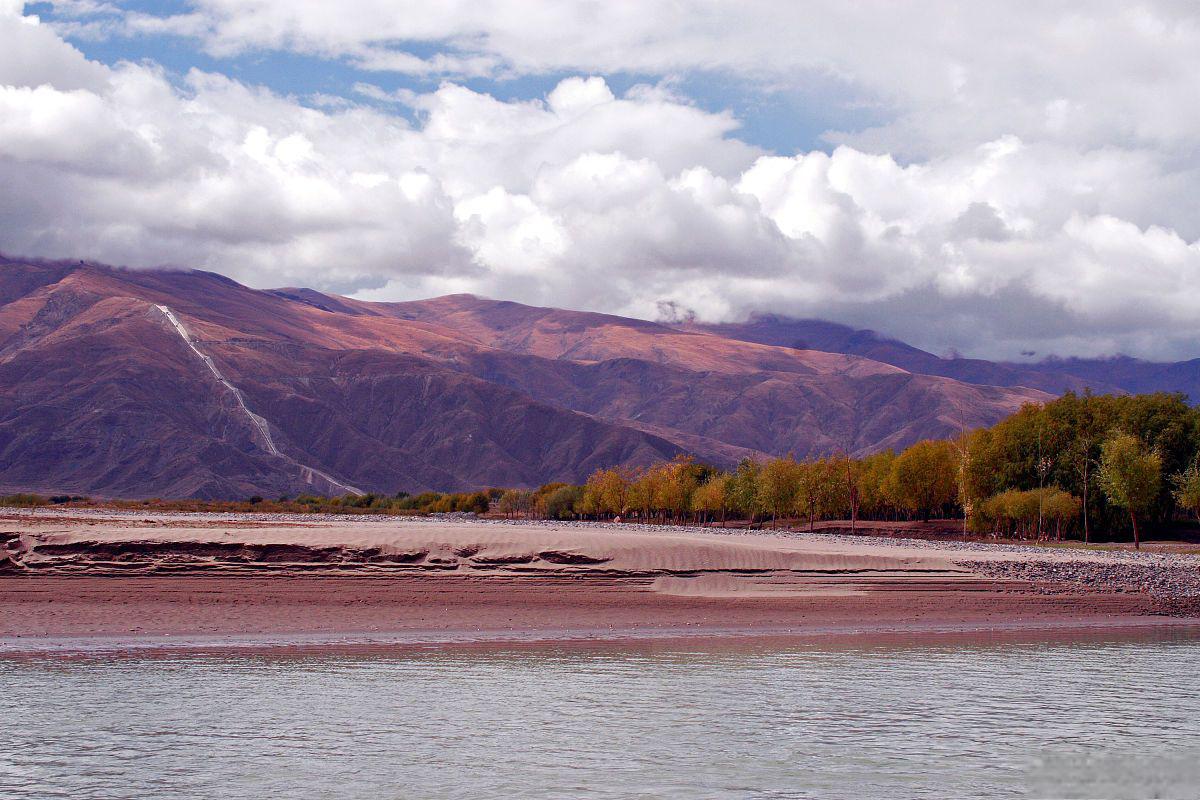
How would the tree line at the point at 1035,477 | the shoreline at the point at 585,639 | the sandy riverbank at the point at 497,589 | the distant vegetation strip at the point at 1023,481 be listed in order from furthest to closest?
1. the distant vegetation strip at the point at 1023,481
2. the tree line at the point at 1035,477
3. the sandy riverbank at the point at 497,589
4. the shoreline at the point at 585,639

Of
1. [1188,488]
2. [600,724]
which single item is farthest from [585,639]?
[1188,488]

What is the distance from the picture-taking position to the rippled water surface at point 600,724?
585 inches

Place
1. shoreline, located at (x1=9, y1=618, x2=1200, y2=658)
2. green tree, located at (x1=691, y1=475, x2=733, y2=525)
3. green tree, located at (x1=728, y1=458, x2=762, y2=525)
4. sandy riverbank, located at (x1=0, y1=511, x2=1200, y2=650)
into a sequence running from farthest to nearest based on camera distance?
1. green tree, located at (x1=691, y1=475, x2=733, y2=525)
2. green tree, located at (x1=728, y1=458, x2=762, y2=525)
3. sandy riverbank, located at (x1=0, y1=511, x2=1200, y2=650)
4. shoreline, located at (x1=9, y1=618, x2=1200, y2=658)

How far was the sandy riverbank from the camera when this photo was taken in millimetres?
28609

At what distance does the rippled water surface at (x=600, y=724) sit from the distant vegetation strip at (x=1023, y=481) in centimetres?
4998

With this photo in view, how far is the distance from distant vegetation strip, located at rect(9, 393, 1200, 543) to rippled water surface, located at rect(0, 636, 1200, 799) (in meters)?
50.0

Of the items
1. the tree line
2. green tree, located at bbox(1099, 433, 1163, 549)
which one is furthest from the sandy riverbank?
the tree line

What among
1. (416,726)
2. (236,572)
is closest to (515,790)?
(416,726)

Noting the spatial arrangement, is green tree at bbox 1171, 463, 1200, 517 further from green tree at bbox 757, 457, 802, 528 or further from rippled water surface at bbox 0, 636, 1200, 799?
rippled water surface at bbox 0, 636, 1200, 799

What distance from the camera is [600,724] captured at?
18422 millimetres

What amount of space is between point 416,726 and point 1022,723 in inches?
415

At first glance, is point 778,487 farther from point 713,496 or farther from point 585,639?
point 585,639


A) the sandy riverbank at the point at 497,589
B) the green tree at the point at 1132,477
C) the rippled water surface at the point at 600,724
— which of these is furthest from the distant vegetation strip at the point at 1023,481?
the rippled water surface at the point at 600,724

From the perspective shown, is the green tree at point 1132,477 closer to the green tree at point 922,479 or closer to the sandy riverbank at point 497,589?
the green tree at point 922,479
